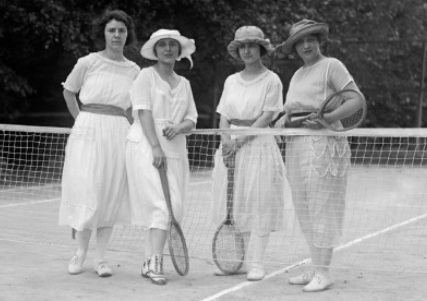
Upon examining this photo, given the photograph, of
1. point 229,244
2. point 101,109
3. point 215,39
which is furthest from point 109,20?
point 215,39

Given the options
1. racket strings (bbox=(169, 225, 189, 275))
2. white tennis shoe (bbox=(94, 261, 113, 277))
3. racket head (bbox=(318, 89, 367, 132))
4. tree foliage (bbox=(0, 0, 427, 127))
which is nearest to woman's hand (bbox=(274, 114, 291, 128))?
racket head (bbox=(318, 89, 367, 132))

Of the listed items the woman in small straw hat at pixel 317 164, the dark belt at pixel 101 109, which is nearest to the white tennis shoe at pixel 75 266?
the dark belt at pixel 101 109

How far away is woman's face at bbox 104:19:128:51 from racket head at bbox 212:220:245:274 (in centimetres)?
171

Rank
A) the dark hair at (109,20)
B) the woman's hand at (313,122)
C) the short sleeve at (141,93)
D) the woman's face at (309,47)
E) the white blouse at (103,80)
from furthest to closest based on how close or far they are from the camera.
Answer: the dark hair at (109,20) < the white blouse at (103,80) < the short sleeve at (141,93) < the woman's face at (309,47) < the woman's hand at (313,122)

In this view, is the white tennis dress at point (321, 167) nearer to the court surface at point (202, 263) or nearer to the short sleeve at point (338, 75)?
the short sleeve at point (338, 75)

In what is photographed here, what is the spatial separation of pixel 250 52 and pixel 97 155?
1502 mm

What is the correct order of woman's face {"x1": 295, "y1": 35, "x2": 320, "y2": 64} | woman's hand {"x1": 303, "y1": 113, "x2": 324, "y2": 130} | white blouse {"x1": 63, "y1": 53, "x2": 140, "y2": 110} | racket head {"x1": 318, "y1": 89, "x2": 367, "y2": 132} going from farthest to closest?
white blouse {"x1": 63, "y1": 53, "x2": 140, "y2": 110} → woman's face {"x1": 295, "y1": 35, "x2": 320, "y2": 64} → woman's hand {"x1": 303, "y1": 113, "x2": 324, "y2": 130} → racket head {"x1": 318, "y1": 89, "x2": 367, "y2": 132}

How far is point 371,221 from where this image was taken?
1157 cm

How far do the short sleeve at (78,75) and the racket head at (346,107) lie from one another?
2.04 m

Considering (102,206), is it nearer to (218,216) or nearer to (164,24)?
(218,216)

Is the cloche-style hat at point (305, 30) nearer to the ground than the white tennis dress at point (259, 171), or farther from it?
farther from it

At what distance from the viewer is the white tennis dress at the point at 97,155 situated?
25.2ft

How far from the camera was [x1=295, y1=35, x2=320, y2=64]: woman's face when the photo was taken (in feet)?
24.1

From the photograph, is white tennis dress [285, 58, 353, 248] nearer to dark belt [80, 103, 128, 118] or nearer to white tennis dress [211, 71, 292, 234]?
white tennis dress [211, 71, 292, 234]
